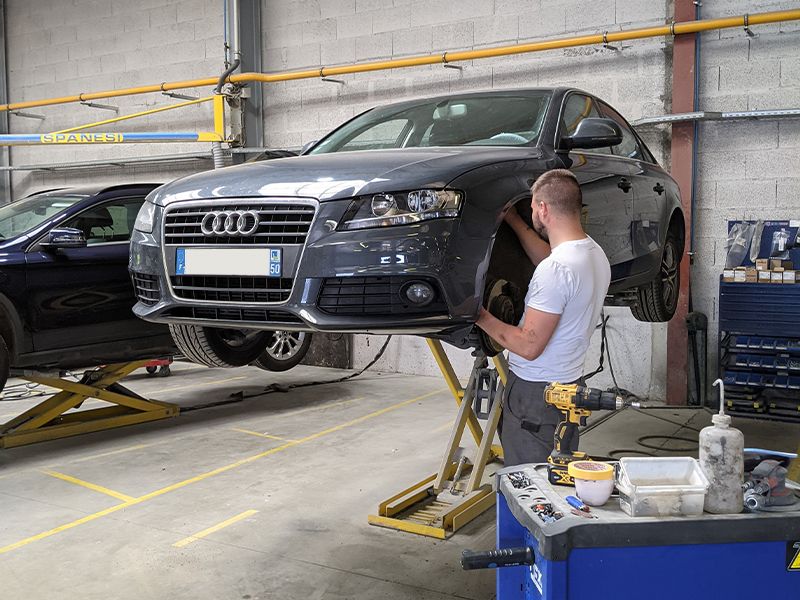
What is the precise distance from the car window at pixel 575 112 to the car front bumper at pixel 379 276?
1030 mm

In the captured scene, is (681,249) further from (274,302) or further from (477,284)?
(274,302)

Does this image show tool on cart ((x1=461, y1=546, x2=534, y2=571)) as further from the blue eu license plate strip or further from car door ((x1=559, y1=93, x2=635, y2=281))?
car door ((x1=559, y1=93, x2=635, y2=281))

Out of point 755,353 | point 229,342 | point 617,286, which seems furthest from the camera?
point 755,353

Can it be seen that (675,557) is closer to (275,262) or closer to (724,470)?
(724,470)

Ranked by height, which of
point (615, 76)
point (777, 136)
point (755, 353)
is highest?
point (615, 76)

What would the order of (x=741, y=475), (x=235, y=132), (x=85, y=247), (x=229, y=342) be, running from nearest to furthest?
(x=741, y=475) < (x=229, y=342) < (x=85, y=247) < (x=235, y=132)

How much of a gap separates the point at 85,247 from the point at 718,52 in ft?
15.8

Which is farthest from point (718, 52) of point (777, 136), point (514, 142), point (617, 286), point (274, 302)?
point (274, 302)

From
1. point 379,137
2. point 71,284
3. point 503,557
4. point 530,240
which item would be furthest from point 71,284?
point 503,557

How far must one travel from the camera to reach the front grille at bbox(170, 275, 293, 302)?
7.75 ft

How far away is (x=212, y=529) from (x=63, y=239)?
1.98 meters

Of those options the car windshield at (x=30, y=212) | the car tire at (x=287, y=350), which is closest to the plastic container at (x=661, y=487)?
the car windshield at (x=30, y=212)

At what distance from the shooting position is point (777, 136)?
228 inches

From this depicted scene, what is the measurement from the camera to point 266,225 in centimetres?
238
